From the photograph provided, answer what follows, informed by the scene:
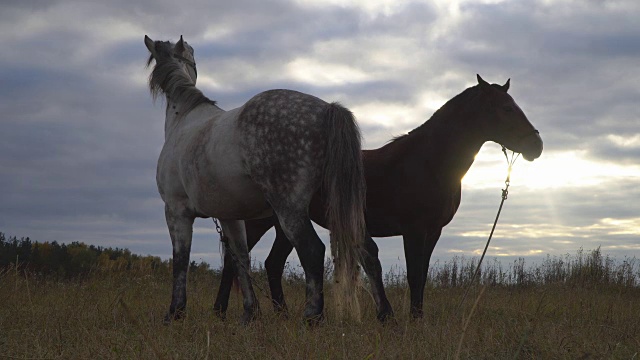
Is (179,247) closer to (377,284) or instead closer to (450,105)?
(377,284)

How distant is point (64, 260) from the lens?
13.0 metres

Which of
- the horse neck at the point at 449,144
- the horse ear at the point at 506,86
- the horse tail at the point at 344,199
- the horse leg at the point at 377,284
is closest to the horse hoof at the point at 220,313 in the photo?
the horse tail at the point at 344,199

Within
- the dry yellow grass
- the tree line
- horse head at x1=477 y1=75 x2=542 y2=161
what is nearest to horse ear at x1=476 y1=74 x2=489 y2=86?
horse head at x1=477 y1=75 x2=542 y2=161

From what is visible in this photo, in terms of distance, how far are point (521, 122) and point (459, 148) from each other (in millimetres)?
739

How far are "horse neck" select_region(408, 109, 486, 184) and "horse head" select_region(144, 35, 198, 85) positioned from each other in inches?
109

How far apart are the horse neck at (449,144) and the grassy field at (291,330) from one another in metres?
1.25

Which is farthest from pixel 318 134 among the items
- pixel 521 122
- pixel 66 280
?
pixel 66 280

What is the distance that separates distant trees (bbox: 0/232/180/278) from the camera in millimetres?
12453

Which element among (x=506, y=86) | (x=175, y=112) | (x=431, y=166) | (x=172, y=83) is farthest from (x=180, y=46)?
(x=506, y=86)

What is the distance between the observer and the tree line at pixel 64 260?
40.8ft

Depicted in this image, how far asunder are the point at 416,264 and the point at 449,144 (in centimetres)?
133

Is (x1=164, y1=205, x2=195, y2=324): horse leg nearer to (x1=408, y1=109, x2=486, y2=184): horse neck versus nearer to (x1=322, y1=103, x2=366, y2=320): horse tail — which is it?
(x1=322, y1=103, x2=366, y2=320): horse tail

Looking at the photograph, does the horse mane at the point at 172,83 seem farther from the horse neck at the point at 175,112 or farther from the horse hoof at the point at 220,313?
the horse hoof at the point at 220,313

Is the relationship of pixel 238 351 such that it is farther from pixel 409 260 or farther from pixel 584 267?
pixel 584 267
